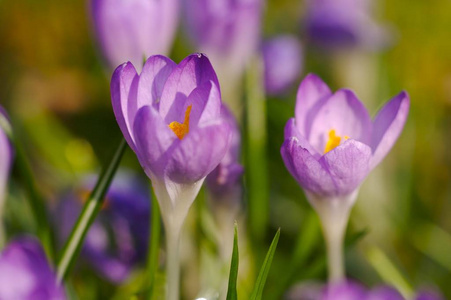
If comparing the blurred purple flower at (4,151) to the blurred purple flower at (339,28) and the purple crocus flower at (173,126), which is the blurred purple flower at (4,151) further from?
the blurred purple flower at (339,28)

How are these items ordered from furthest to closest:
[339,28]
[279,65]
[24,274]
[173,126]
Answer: [339,28] → [279,65] → [173,126] → [24,274]

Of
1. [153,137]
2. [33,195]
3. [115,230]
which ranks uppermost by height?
[153,137]

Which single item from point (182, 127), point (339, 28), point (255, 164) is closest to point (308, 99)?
point (182, 127)

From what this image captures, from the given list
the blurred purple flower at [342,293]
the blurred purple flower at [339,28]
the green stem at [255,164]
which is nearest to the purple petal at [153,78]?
the blurred purple flower at [342,293]

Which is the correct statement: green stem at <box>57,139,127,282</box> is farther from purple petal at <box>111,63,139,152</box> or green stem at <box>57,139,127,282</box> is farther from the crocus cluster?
the crocus cluster

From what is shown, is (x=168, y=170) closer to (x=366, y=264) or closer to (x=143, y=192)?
(x=143, y=192)

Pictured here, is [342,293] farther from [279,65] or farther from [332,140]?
[279,65]

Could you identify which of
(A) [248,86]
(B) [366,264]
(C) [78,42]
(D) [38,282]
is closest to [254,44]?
(A) [248,86]
